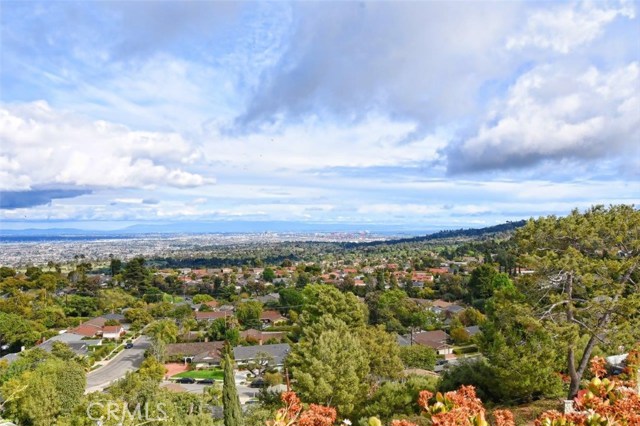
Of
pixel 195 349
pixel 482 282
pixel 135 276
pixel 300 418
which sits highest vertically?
pixel 300 418

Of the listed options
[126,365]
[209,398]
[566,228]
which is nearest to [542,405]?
[566,228]

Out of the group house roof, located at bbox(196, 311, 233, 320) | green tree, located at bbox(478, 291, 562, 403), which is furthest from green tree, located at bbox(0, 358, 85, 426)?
house roof, located at bbox(196, 311, 233, 320)

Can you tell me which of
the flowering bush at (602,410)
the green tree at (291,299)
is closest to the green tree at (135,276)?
the green tree at (291,299)

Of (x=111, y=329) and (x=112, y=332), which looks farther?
(x=111, y=329)

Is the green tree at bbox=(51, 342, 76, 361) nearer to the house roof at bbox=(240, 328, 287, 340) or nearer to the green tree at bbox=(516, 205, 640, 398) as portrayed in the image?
the house roof at bbox=(240, 328, 287, 340)

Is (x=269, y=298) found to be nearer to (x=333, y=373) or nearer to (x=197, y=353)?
(x=197, y=353)

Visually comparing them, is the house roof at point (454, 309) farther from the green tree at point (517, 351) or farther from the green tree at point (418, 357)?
the green tree at point (517, 351)

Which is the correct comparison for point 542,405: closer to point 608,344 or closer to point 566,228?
point 608,344

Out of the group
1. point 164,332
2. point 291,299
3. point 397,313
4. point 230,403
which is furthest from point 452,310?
point 230,403
